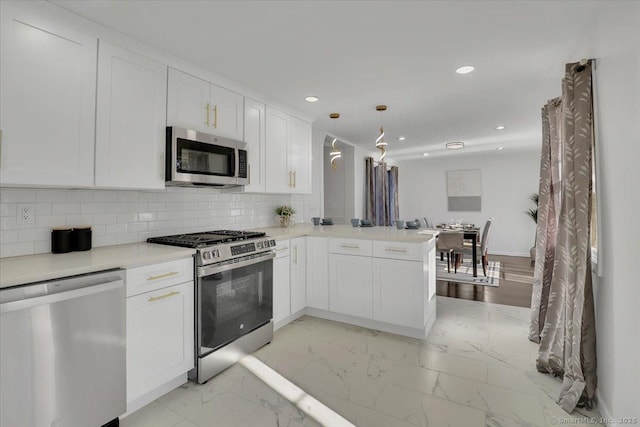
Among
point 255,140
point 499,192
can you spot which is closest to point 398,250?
point 255,140

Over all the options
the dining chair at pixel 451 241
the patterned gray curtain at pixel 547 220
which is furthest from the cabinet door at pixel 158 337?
the dining chair at pixel 451 241

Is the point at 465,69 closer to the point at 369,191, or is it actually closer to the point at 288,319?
the point at 288,319

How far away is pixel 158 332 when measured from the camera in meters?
1.98

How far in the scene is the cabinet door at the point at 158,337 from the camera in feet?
6.07

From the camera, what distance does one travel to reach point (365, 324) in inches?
126

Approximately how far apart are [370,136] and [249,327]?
402 centimetres

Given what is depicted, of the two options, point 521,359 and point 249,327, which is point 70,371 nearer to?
point 249,327

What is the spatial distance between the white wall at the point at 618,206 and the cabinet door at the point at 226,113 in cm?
282

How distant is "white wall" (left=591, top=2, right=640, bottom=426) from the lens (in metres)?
1.45

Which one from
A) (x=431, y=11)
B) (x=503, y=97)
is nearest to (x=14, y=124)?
(x=431, y=11)

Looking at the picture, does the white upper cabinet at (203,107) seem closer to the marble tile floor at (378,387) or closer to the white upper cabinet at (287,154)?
the white upper cabinet at (287,154)

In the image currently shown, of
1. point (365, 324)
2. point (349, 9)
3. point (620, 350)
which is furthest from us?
point (365, 324)

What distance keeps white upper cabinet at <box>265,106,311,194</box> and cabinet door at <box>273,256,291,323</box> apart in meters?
0.89

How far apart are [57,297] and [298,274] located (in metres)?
2.17
